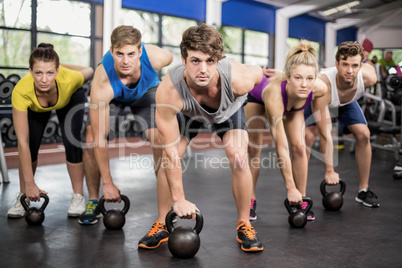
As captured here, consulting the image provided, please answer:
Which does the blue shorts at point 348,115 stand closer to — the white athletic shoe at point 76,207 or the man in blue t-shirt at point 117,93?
the man in blue t-shirt at point 117,93

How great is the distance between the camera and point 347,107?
9.76 ft

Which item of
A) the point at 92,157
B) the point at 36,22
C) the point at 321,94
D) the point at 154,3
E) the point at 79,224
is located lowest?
the point at 79,224

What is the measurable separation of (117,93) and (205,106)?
0.61 metres

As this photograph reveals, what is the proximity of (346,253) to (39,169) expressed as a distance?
3.15m

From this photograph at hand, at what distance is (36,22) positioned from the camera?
624 centimetres

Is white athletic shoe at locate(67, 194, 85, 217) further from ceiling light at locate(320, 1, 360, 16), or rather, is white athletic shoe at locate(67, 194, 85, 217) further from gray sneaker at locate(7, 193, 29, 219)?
ceiling light at locate(320, 1, 360, 16)

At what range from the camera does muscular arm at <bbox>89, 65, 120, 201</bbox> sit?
2283 mm

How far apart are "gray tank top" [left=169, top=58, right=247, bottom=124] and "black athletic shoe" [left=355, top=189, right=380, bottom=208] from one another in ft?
4.62

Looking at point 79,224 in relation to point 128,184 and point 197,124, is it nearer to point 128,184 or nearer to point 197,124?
point 197,124

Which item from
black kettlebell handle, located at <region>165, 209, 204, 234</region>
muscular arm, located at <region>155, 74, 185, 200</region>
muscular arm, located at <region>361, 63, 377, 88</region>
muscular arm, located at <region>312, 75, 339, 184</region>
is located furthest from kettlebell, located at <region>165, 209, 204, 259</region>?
muscular arm, located at <region>361, 63, 377, 88</region>

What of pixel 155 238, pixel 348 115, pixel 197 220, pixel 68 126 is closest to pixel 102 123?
pixel 68 126

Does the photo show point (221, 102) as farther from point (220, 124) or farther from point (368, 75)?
point (368, 75)

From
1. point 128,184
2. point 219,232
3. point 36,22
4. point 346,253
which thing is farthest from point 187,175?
point 36,22

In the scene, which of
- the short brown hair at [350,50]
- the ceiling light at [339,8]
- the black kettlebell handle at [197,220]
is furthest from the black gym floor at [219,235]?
the ceiling light at [339,8]
